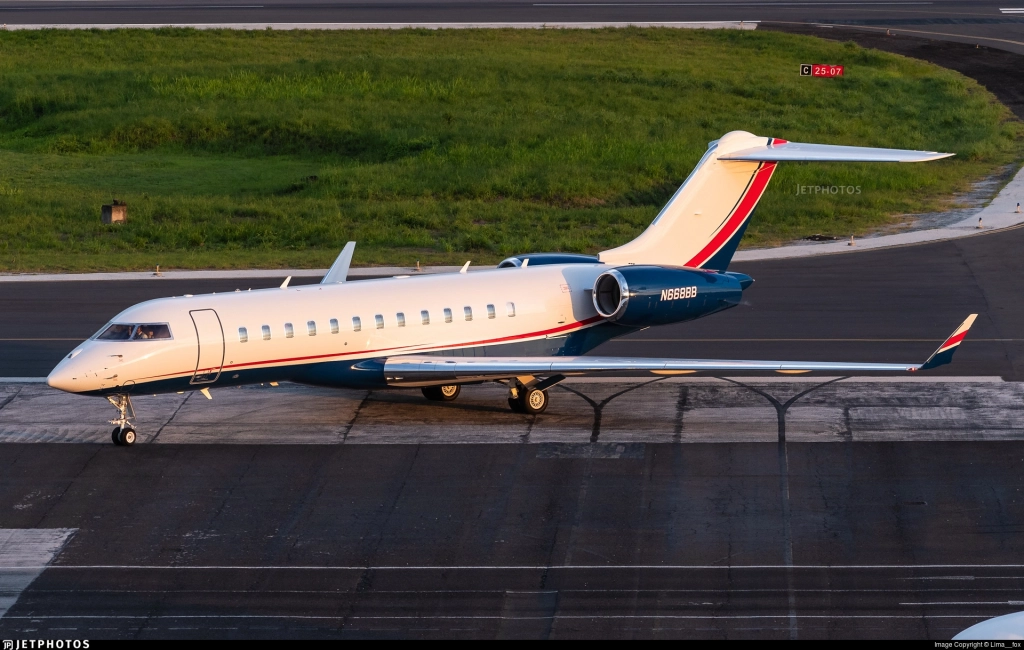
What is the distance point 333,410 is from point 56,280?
15.4 m

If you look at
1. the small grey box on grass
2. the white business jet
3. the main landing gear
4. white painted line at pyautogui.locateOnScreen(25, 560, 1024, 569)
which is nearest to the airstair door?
the white business jet

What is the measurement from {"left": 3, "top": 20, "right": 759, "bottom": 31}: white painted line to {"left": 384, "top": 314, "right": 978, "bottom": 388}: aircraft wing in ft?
185

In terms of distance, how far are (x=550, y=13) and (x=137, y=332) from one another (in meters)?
65.0

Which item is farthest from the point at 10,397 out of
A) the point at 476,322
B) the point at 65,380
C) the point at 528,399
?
the point at 528,399

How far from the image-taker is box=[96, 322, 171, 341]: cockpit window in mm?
23016

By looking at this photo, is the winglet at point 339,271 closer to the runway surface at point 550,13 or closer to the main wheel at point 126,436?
the main wheel at point 126,436

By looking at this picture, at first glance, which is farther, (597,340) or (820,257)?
(820,257)

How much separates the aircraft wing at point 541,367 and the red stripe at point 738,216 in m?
4.68

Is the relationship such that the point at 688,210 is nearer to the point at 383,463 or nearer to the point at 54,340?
the point at 383,463

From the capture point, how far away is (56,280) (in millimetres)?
37812

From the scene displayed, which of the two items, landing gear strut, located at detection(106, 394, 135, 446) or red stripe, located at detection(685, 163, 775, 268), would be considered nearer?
landing gear strut, located at detection(106, 394, 135, 446)

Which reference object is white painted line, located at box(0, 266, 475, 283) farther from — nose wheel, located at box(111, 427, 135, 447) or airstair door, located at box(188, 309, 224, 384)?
airstair door, located at box(188, 309, 224, 384)

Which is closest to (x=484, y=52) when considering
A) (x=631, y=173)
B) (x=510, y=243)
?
(x=631, y=173)
